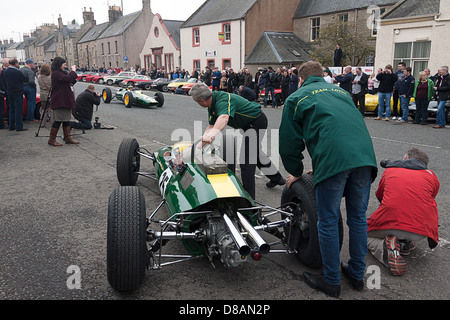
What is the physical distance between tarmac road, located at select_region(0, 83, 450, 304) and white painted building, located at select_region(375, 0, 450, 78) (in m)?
12.5

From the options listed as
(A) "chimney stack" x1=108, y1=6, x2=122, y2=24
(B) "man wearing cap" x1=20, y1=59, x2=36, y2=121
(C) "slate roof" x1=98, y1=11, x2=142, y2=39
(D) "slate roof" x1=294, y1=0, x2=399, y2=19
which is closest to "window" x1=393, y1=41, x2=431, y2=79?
(D) "slate roof" x1=294, y1=0, x2=399, y2=19

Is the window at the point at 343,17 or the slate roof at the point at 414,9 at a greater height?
the window at the point at 343,17

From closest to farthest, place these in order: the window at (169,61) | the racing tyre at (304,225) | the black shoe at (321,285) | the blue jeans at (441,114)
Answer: the black shoe at (321,285) < the racing tyre at (304,225) < the blue jeans at (441,114) < the window at (169,61)

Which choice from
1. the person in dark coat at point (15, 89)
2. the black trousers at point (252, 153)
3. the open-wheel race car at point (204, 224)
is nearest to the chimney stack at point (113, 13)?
the person in dark coat at point (15, 89)

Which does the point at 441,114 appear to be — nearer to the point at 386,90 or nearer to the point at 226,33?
the point at 386,90

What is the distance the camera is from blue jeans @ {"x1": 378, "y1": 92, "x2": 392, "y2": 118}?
44.8 feet

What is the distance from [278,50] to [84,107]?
72.2ft

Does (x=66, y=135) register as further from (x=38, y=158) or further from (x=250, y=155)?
(x=250, y=155)

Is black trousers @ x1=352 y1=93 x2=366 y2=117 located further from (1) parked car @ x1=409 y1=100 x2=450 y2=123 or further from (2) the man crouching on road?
(2) the man crouching on road

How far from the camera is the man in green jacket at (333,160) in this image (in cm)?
295

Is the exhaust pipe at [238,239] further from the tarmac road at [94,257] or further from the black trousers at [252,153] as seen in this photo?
the black trousers at [252,153]

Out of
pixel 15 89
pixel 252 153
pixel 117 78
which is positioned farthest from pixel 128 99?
pixel 117 78

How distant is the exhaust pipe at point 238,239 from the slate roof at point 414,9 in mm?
19121

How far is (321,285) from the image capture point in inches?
125
